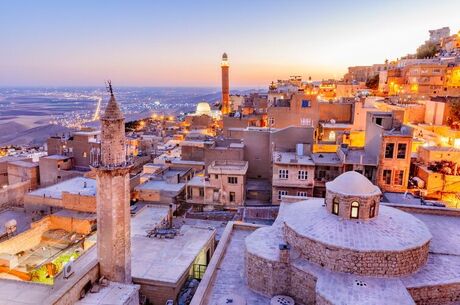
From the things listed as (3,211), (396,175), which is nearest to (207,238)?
(396,175)

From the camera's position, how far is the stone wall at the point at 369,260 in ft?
44.5

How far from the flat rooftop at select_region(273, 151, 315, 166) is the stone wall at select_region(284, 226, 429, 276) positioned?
570 inches

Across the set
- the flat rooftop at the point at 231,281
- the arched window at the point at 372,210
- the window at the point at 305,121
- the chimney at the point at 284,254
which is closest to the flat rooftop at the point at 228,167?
the flat rooftop at the point at 231,281

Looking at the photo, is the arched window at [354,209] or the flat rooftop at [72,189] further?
the flat rooftop at [72,189]

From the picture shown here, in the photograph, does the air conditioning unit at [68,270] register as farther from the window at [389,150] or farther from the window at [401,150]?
the window at [401,150]

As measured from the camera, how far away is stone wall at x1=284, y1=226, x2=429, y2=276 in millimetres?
13570

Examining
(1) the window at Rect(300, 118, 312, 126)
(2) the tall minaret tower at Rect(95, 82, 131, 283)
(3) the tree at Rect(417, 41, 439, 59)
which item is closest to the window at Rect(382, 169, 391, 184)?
(1) the window at Rect(300, 118, 312, 126)

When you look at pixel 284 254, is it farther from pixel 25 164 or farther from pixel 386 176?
pixel 25 164

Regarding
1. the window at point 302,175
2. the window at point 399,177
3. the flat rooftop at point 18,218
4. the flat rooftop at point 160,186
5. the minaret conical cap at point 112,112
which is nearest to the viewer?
the minaret conical cap at point 112,112

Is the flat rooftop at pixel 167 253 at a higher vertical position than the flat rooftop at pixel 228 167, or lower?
lower

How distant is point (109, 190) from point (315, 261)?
9285 mm

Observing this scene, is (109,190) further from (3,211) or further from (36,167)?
(36,167)

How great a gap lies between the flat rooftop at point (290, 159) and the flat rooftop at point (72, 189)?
14.8m

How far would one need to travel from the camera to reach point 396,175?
26.6 metres
